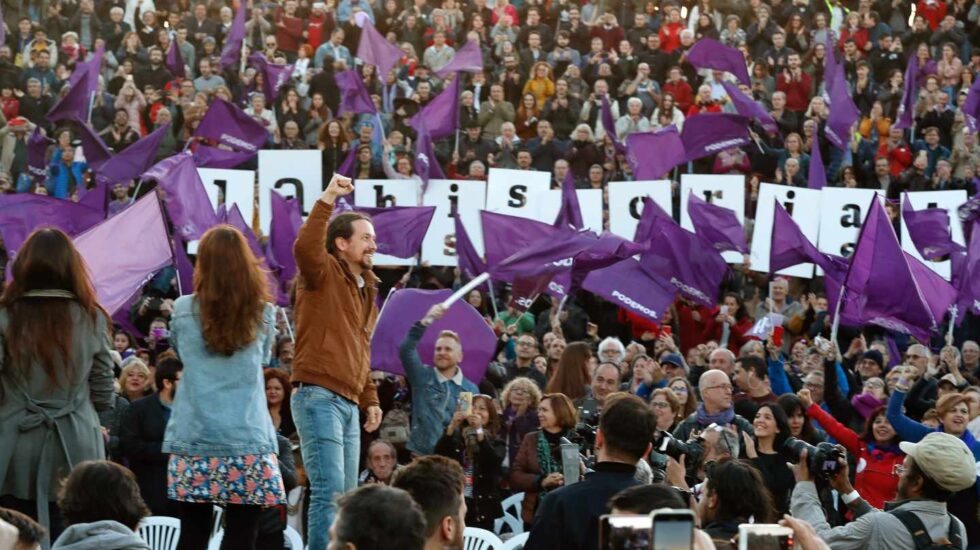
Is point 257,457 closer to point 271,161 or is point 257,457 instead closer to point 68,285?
point 68,285

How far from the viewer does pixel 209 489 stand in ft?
21.7

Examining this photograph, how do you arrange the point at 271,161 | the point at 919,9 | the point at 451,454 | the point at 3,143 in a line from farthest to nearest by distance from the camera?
the point at 919,9 < the point at 3,143 < the point at 271,161 < the point at 451,454

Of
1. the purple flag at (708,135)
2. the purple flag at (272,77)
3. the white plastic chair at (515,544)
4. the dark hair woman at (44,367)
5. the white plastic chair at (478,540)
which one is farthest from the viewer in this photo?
the purple flag at (272,77)

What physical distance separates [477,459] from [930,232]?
23.0 ft

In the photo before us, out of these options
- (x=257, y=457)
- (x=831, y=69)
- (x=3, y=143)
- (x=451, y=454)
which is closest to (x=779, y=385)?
(x=451, y=454)

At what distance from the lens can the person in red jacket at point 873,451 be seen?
34.5 feet

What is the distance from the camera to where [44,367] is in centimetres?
673

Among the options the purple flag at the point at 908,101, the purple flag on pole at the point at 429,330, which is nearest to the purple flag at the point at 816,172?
the purple flag at the point at 908,101

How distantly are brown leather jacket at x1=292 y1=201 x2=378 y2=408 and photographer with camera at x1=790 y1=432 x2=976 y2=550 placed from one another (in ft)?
6.78

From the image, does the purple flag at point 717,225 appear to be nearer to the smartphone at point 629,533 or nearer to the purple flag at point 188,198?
the purple flag at point 188,198

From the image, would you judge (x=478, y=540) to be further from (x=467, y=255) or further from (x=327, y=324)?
(x=467, y=255)

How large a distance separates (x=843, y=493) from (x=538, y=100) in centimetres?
1511

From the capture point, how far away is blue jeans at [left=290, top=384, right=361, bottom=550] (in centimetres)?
716

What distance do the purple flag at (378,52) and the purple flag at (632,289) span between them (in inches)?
260
